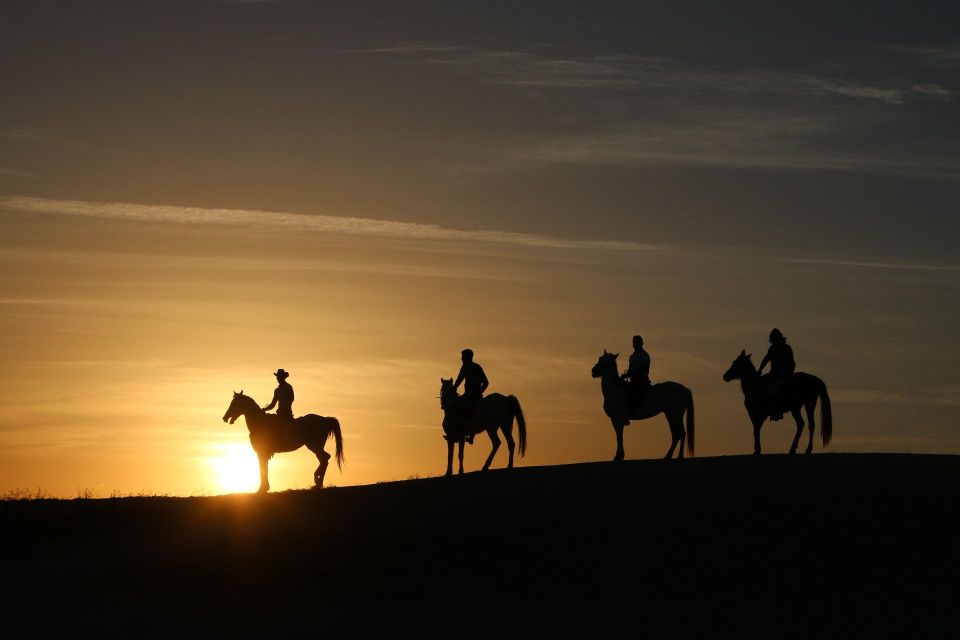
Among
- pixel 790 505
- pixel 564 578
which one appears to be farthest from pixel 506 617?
pixel 790 505

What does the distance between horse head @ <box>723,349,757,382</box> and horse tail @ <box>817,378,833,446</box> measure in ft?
5.60

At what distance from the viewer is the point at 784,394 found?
1286 inches

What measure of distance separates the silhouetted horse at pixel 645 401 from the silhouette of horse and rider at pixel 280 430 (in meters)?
7.80

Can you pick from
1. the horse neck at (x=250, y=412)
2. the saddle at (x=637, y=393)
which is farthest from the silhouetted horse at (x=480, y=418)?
the horse neck at (x=250, y=412)

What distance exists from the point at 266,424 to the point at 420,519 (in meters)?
10.7

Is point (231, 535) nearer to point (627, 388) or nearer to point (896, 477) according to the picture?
point (627, 388)

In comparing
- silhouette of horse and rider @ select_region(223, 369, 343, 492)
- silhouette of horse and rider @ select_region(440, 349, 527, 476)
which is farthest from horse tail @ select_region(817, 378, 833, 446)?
silhouette of horse and rider @ select_region(223, 369, 343, 492)

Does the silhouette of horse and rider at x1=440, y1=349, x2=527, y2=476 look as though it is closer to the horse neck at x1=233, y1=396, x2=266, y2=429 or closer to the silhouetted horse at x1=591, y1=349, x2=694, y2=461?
the silhouetted horse at x1=591, y1=349, x2=694, y2=461

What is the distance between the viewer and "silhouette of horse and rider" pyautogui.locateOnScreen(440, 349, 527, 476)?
1296 inches

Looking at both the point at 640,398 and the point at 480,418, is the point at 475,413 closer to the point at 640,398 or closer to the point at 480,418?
the point at 480,418

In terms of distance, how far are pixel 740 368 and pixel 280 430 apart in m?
11.8

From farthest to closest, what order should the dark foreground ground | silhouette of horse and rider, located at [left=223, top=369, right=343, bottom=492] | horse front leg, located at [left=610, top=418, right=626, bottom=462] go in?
silhouette of horse and rider, located at [left=223, top=369, right=343, bottom=492] → horse front leg, located at [left=610, top=418, right=626, bottom=462] → the dark foreground ground

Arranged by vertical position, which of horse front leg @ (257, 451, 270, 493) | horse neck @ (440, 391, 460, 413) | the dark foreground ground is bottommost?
the dark foreground ground

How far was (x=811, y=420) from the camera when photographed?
32.8 metres
